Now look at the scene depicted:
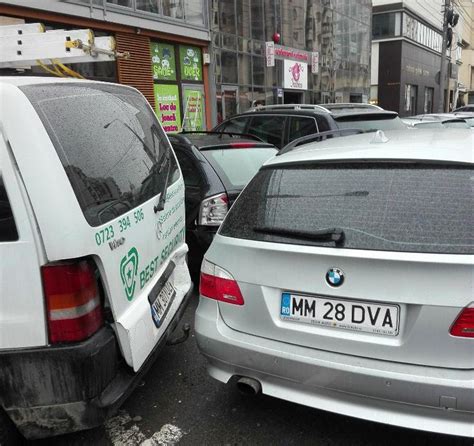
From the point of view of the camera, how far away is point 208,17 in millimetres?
13820

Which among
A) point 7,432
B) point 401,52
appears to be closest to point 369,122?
point 7,432

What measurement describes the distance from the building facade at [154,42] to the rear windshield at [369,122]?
6.05 metres

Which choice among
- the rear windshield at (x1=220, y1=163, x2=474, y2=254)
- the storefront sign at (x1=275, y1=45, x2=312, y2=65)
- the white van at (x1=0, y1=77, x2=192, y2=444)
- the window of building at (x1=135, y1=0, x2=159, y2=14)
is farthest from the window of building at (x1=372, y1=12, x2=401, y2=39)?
the white van at (x1=0, y1=77, x2=192, y2=444)

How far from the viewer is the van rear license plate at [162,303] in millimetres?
2567

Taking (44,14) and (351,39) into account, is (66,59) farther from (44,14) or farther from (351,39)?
(351,39)

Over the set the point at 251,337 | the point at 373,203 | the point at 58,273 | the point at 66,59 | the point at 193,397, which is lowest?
the point at 193,397

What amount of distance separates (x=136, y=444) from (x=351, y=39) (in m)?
26.3

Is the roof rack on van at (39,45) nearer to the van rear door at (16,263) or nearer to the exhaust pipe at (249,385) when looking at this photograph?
the van rear door at (16,263)

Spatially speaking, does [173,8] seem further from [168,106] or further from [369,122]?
[369,122]

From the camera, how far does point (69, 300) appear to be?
1.94 meters

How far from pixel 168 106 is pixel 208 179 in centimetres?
932

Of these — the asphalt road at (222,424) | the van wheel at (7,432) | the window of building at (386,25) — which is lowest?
the asphalt road at (222,424)

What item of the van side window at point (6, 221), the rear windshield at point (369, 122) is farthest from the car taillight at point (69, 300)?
the rear windshield at point (369, 122)

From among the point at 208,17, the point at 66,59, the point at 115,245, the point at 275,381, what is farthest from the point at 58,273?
the point at 208,17
